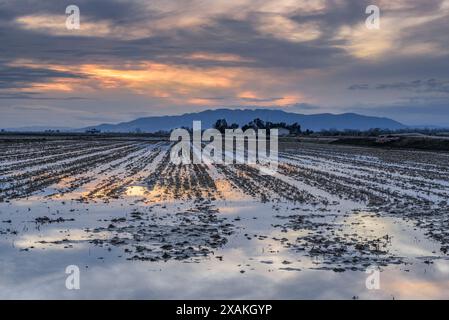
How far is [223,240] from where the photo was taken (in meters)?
12.3

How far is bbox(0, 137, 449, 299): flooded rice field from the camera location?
29.0 ft

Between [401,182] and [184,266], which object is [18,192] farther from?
[401,182]

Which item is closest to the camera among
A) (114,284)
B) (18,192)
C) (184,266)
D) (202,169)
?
(114,284)

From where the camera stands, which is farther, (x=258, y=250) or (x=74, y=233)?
(x=74, y=233)

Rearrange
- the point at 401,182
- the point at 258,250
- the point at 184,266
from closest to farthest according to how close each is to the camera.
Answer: the point at 184,266 → the point at 258,250 → the point at 401,182

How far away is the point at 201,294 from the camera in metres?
8.46

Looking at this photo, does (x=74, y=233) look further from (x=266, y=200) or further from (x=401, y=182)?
(x=401, y=182)

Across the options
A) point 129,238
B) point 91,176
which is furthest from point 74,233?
point 91,176

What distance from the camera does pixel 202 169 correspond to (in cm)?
3219

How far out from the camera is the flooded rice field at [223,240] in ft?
29.0
